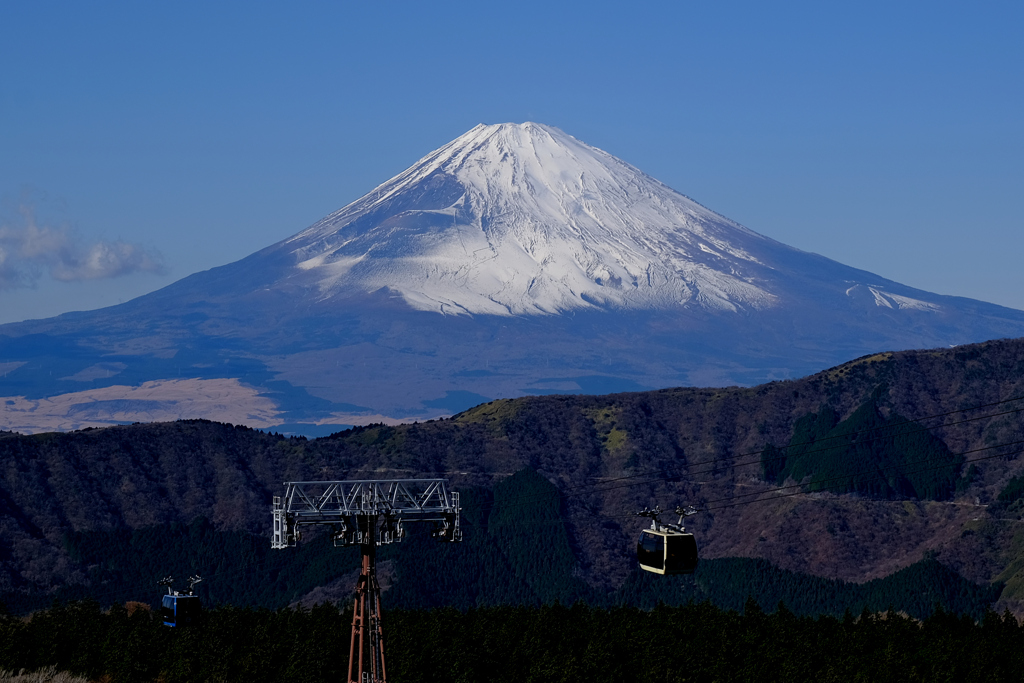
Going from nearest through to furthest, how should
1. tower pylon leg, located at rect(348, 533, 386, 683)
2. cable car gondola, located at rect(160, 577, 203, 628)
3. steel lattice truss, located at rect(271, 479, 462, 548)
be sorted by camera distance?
steel lattice truss, located at rect(271, 479, 462, 548), tower pylon leg, located at rect(348, 533, 386, 683), cable car gondola, located at rect(160, 577, 203, 628)

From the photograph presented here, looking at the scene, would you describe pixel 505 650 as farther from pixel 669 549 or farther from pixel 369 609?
pixel 369 609

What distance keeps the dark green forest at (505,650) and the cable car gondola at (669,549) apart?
4866 centimetres

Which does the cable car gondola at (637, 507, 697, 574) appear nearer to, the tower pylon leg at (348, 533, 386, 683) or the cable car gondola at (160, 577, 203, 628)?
the tower pylon leg at (348, 533, 386, 683)

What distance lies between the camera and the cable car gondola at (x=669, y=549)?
72250 millimetres

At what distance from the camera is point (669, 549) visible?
7219 centimetres

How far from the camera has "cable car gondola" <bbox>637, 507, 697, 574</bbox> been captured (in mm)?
72250

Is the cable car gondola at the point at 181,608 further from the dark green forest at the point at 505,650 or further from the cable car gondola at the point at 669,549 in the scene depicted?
the cable car gondola at the point at 669,549

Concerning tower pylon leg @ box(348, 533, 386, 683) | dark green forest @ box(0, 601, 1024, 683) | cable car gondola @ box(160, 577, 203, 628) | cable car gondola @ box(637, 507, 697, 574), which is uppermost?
cable car gondola @ box(637, 507, 697, 574)

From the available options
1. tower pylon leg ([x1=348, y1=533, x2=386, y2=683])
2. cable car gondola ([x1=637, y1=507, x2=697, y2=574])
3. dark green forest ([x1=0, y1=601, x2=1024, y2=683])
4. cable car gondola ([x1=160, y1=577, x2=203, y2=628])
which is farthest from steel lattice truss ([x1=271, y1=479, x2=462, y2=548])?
dark green forest ([x1=0, y1=601, x2=1024, y2=683])

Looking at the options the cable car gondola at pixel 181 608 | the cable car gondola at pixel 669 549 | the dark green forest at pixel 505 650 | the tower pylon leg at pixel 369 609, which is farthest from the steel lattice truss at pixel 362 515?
the dark green forest at pixel 505 650

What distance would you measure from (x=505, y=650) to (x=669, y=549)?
192 feet

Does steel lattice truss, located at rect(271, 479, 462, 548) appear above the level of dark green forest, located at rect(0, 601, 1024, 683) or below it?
above

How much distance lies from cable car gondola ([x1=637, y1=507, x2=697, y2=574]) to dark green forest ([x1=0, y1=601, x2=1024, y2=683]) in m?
48.7

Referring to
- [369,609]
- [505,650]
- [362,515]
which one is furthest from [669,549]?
[505,650]
